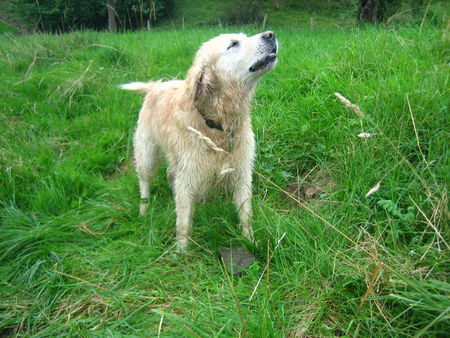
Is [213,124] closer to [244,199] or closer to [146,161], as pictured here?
[244,199]

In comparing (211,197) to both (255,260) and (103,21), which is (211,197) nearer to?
(255,260)

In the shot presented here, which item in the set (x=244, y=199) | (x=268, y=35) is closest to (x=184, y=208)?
(x=244, y=199)

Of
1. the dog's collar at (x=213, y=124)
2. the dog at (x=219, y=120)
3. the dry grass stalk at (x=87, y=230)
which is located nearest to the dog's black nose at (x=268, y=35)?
the dog at (x=219, y=120)

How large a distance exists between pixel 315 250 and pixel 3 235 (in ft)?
7.65

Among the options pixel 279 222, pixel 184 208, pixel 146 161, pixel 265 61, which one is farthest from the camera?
pixel 146 161

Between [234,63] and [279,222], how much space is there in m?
1.27

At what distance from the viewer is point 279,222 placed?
227 centimetres

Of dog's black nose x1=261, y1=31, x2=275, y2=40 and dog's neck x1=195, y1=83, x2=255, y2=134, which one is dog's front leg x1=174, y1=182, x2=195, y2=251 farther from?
dog's black nose x1=261, y1=31, x2=275, y2=40

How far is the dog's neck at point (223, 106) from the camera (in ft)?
8.56

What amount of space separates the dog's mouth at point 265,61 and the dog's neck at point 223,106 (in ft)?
0.53

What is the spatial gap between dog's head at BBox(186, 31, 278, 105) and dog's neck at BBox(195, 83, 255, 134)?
0.03 m

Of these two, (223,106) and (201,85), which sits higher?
(201,85)

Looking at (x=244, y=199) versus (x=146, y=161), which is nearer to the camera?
(x=244, y=199)

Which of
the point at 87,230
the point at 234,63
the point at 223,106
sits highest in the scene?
the point at 234,63
